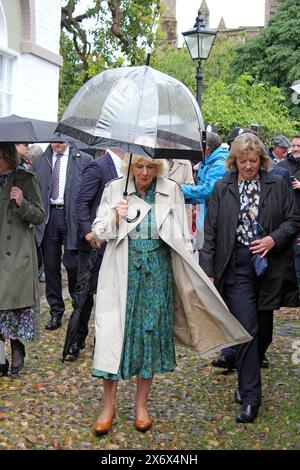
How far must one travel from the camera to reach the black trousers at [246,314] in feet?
17.3

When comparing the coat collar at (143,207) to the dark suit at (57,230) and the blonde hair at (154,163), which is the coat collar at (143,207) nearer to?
the blonde hair at (154,163)

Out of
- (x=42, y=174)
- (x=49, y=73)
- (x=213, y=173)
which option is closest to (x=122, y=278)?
(x=213, y=173)

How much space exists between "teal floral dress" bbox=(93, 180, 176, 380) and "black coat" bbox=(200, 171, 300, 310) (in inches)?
22.6

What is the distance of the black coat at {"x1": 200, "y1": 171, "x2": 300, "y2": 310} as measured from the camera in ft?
17.3

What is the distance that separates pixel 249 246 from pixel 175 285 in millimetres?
660

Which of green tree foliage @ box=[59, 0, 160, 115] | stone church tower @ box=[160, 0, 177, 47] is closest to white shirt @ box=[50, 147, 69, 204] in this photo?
green tree foliage @ box=[59, 0, 160, 115]

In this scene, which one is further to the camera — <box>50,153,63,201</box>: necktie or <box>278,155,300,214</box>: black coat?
<box>278,155,300,214</box>: black coat

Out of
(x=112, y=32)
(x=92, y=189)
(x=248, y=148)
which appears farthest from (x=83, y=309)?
(x=112, y=32)

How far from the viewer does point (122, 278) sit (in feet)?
15.7

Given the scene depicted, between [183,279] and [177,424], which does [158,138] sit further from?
[177,424]

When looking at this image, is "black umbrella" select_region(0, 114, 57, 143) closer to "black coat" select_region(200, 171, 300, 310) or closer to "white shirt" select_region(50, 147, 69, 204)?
"black coat" select_region(200, 171, 300, 310)

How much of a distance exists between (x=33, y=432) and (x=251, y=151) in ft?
8.18

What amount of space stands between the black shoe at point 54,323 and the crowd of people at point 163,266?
144 centimetres

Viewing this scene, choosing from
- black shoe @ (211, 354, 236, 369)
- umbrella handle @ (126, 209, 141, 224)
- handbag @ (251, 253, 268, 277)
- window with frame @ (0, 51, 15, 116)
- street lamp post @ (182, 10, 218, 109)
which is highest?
street lamp post @ (182, 10, 218, 109)
